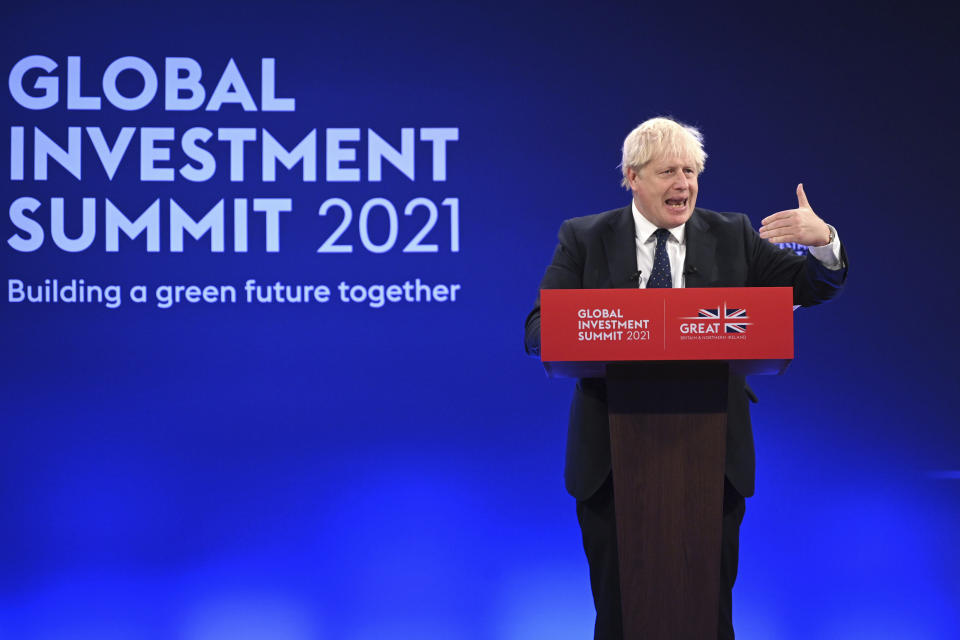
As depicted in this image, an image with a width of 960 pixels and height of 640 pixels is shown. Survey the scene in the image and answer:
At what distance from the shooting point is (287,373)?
3.42 meters

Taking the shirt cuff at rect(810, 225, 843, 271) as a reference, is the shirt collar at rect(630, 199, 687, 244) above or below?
above

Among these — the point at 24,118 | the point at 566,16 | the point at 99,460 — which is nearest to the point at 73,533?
the point at 99,460

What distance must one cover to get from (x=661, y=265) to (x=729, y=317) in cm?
44

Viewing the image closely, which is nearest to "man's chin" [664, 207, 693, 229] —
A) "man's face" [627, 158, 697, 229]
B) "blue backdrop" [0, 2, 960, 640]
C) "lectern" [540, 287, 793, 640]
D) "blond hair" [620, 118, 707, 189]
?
"man's face" [627, 158, 697, 229]

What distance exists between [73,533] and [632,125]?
2.64m

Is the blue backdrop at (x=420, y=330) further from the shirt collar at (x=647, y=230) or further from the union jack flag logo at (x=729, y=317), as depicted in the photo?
the union jack flag logo at (x=729, y=317)

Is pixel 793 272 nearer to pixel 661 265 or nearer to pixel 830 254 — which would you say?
pixel 830 254

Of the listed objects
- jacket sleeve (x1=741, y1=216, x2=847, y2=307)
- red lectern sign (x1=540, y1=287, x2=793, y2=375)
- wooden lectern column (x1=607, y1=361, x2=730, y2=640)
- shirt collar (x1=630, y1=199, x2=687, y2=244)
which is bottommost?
wooden lectern column (x1=607, y1=361, x2=730, y2=640)

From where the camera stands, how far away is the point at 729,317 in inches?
60.8

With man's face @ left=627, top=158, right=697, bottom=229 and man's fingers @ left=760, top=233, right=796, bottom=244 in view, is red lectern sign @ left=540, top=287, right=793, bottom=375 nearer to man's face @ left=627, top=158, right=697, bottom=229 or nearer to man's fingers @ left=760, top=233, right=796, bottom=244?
man's fingers @ left=760, top=233, right=796, bottom=244

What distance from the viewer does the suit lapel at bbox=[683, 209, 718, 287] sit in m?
1.95

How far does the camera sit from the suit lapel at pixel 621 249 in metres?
1.96

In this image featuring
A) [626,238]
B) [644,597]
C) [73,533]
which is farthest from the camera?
[73,533]

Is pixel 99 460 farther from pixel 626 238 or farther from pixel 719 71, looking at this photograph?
pixel 719 71
